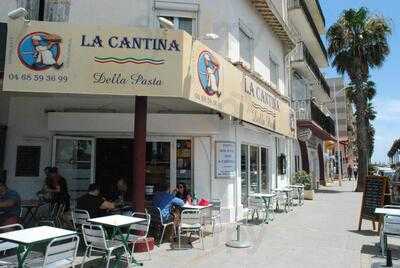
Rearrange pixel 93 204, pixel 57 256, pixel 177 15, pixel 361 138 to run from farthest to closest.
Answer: pixel 361 138 → pixel 177 15 → pixel 93 204 → pixel 57 256

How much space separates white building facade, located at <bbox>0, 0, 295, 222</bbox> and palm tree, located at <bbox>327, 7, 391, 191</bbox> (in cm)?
1694

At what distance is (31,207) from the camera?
34.5ft

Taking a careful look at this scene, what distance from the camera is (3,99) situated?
481 inches

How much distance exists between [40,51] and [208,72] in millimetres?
3534

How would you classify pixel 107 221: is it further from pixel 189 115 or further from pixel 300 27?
pixel 300 27

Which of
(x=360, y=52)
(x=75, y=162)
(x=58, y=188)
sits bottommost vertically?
(x=58, y=188)

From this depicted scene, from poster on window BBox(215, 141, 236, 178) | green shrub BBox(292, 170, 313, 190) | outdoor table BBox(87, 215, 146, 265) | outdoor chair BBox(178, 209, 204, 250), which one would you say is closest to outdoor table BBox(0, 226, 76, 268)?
outdoor table BBox(87, 215, 146, 265)

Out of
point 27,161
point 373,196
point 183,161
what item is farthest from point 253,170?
point 27,161

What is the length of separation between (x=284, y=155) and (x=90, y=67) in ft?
40.8

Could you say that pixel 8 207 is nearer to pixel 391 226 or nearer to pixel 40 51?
pixel 40 51

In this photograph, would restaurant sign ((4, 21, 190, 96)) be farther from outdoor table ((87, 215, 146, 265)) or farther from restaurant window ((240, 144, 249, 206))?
restaurant window ((240, 144, 249, 206))

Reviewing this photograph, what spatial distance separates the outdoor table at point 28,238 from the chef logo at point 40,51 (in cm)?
334

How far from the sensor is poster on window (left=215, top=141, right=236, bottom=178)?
12227mm

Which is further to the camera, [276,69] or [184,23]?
[276,69]
